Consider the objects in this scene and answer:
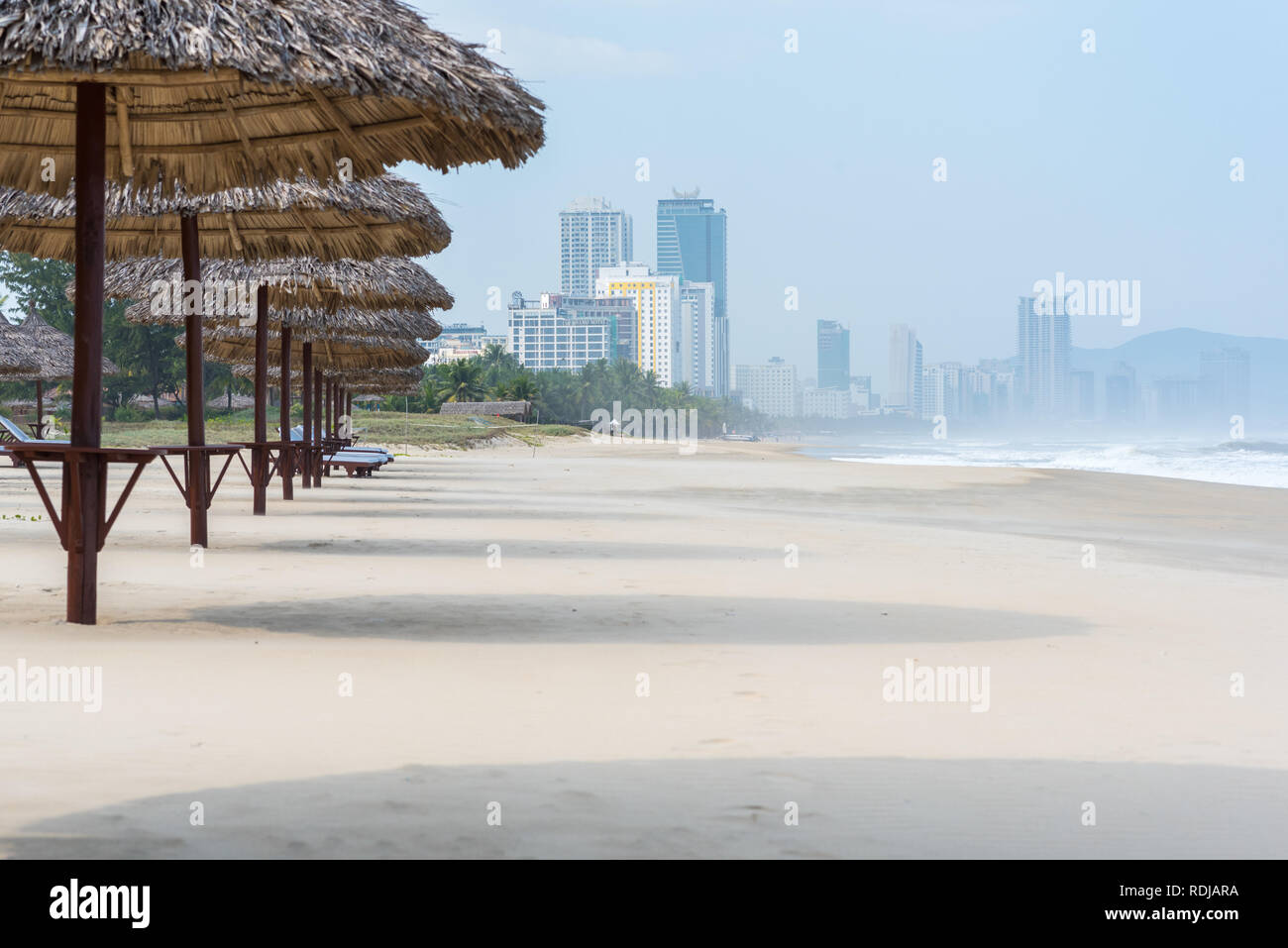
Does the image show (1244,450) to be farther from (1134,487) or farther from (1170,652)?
(1170,652)

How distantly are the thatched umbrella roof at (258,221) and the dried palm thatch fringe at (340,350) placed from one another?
8.35 metres

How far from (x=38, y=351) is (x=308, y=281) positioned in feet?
65.1

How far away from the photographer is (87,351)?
253 inches

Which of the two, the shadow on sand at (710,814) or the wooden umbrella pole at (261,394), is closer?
the shadow on sand at (710,814)

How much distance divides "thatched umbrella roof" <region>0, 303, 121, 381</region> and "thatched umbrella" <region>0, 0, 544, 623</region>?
17.3 m

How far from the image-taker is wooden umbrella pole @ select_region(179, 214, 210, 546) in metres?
9.22

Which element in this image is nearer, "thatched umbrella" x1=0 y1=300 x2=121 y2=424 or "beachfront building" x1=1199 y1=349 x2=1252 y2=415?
"thatched umbrella" x1=0 y1=300 x2=121 y2=424

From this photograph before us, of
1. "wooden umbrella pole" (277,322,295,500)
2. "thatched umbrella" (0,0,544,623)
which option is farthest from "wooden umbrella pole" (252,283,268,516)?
"thatched umbrella" (0,0,544,623)

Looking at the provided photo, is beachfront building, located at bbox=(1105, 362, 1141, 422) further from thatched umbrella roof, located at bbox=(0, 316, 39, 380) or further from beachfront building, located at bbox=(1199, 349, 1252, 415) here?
thatched umbrella roof, located at bbox=(0, 316, 39, 380)

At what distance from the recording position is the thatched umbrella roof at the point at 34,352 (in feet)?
87.0

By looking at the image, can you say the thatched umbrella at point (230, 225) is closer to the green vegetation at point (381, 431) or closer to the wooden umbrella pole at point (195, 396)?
the wooden umbrella pole at point (195, 396)

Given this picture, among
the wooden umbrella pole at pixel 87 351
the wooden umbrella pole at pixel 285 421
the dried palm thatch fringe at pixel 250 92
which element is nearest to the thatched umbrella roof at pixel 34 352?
the wooden umbrella pole at pixel 285 421

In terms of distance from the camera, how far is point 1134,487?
27.4 metres
